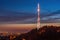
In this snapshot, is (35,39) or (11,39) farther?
(11,39)

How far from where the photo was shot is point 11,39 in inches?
3915

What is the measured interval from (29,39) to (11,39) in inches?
790

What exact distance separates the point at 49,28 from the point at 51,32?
832 cm

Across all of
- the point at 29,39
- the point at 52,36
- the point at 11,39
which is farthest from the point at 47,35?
the point at 11,39

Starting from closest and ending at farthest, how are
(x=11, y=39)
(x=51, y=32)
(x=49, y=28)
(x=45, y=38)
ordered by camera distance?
(x=45, y=38) < (x=51, y=32) < (x=49, y=28) < (x=11, y=39)

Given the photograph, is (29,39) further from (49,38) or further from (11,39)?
(11,39)

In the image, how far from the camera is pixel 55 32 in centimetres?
7925

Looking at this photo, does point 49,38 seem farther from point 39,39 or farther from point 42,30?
point 42,30

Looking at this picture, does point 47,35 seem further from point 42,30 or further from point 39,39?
point 42,30

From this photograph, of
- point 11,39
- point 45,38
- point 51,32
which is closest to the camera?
Answer: point 45,38

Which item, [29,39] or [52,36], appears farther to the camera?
[29,39]

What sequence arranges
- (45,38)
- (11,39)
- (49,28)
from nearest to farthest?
(45,38), (49,28), (11,39)

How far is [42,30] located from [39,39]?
647 inches

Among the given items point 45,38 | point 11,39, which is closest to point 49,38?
point 45,38
